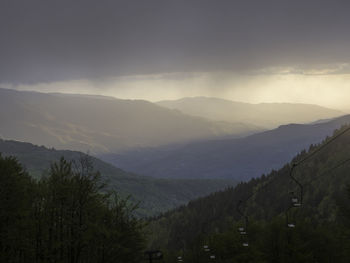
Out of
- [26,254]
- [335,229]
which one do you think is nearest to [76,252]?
[26,254]

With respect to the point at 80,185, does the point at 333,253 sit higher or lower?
lower

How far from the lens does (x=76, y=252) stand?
1850 inches

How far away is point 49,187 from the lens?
49531mm

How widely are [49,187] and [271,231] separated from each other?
3946 cm

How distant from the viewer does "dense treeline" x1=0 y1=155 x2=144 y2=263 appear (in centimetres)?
4456

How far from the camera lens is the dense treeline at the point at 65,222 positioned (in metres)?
44.6

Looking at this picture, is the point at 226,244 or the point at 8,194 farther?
the point at 226,244

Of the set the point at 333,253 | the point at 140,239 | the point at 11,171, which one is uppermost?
the point at 11,171

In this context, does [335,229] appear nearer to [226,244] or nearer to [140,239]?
[226,244]

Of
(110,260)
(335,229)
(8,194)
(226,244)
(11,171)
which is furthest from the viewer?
(335,229)

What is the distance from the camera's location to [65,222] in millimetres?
47031

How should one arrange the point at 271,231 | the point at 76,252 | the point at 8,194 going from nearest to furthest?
1. the point at 76,252
2. the point at 8,194
3. the point at 271,231

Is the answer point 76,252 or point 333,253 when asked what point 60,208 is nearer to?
point 76,252

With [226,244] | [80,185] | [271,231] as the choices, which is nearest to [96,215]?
[80,185]
